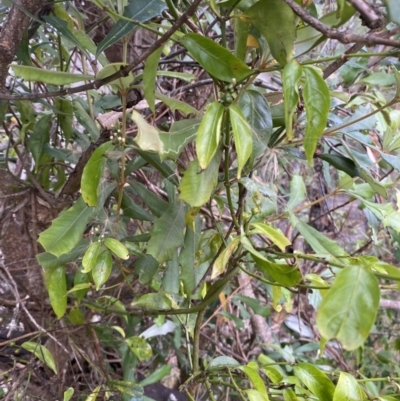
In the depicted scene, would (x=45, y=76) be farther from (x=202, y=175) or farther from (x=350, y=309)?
(x=350, y=309)

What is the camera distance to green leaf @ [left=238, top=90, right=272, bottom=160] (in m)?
0.46

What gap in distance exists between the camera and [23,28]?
1.85ft

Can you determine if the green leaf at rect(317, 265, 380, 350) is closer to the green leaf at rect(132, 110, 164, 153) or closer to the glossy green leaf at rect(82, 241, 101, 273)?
the green leaf at rect(132, 110, 164, 153)

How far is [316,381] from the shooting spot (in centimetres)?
50

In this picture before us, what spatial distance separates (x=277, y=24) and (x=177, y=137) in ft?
0.50

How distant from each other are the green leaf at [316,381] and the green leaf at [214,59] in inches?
14.7

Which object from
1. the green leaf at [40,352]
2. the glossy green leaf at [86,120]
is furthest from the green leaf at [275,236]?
the green leaf at [40,352]

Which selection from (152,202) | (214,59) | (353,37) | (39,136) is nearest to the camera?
(353,37)

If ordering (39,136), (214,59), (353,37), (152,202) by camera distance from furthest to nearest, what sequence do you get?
1. (39,136)
2. (152,202)
3. (214,59)
4. (353,37)

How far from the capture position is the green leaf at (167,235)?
533mm

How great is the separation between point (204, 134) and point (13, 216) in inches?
26.3

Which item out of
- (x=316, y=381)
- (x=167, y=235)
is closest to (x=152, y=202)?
(x=167, y=235)

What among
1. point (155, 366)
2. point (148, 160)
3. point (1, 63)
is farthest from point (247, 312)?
point (1, 63)

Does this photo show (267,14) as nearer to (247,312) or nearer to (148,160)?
(148,160)
